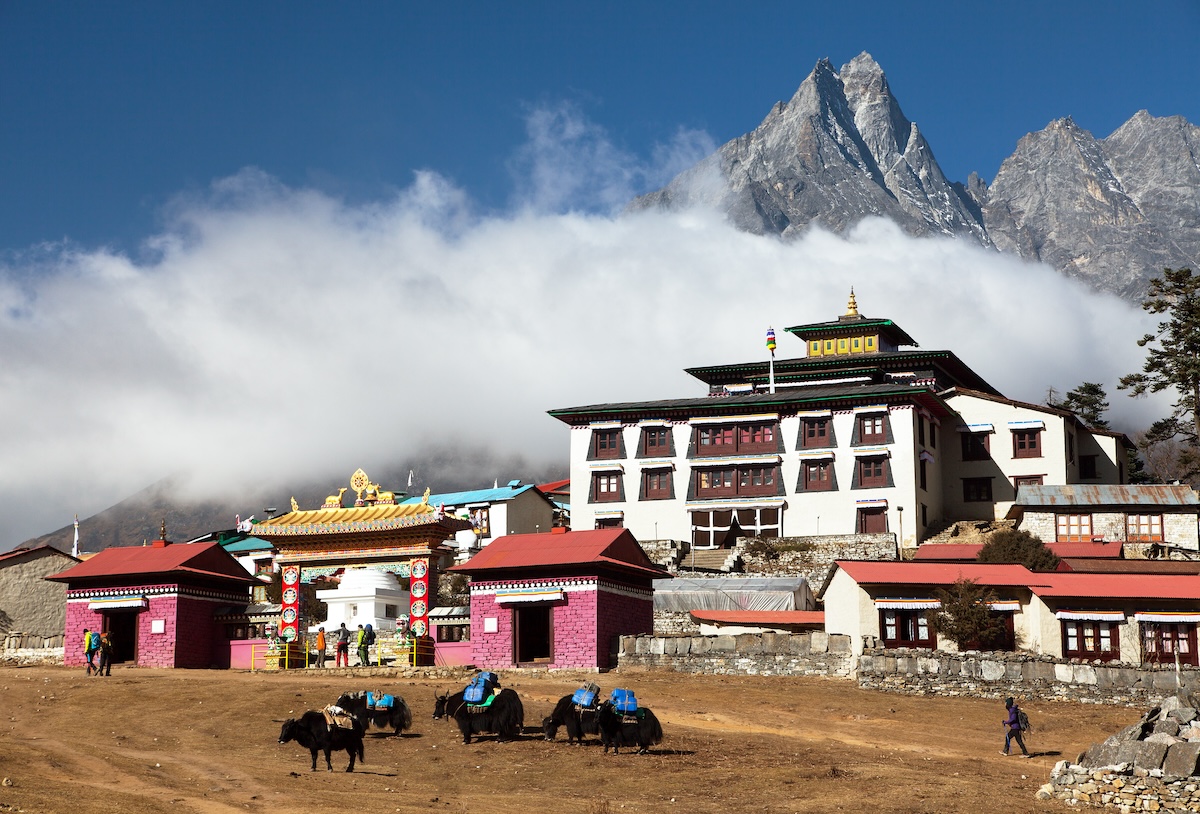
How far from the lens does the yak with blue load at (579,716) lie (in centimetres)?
3041

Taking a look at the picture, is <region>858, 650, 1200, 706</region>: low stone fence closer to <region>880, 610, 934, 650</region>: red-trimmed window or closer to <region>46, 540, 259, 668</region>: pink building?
<region>880, 610, 934, 650</region>: red-trimmed window

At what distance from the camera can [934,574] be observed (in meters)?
47.7

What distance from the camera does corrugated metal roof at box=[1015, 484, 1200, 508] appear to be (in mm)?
69625

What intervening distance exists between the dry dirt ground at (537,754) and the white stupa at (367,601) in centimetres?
795

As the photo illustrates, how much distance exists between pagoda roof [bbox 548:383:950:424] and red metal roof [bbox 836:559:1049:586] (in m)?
28.0

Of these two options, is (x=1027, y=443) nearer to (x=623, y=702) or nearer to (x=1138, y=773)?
(x=623, y=702)

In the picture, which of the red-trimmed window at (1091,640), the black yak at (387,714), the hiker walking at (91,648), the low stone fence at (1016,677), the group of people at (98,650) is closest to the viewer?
the black yak at (387,714)

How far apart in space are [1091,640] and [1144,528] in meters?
26.0

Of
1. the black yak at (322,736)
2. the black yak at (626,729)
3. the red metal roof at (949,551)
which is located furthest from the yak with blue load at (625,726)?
the red metal roof at (949,551)

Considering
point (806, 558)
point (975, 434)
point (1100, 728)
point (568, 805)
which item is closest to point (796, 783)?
point (568, 805)

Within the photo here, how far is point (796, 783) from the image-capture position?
26.6 m

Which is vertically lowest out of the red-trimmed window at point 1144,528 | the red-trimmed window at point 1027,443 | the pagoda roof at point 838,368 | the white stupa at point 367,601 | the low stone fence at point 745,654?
the low stone fence at point 745,654

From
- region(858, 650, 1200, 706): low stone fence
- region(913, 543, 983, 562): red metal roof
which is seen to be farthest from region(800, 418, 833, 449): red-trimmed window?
region(858, 650, 1200, 706): low stone fence

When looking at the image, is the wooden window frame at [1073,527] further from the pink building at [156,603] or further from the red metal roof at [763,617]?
the pink building at [156,603]
